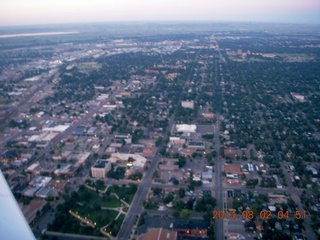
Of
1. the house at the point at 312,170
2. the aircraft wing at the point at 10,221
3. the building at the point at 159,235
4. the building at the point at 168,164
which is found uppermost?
the aircraft wing at the point at 10,221

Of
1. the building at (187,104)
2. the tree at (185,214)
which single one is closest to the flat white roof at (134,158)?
the tree at (185,214)

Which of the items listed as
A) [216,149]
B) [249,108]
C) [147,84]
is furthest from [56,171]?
[147,84]

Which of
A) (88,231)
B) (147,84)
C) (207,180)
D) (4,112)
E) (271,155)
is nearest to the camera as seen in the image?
(88,231)

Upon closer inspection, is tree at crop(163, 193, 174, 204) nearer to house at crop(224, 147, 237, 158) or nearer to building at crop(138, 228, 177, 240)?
building at crop(138, 228, 177, 240)

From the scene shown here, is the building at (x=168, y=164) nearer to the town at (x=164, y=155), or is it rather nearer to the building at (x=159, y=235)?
the town at (x=164, y=155)

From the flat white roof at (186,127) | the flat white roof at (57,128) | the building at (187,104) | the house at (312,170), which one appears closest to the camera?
the house at (312,170)

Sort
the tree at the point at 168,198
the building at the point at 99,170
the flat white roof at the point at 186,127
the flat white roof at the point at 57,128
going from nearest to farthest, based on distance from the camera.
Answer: the tree at the point at 168,198, the building at the point at 99,170, the flat white roof at the point at 186,127, the flat white roof at the point at 57,128

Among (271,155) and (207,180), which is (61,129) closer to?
(207,180)
